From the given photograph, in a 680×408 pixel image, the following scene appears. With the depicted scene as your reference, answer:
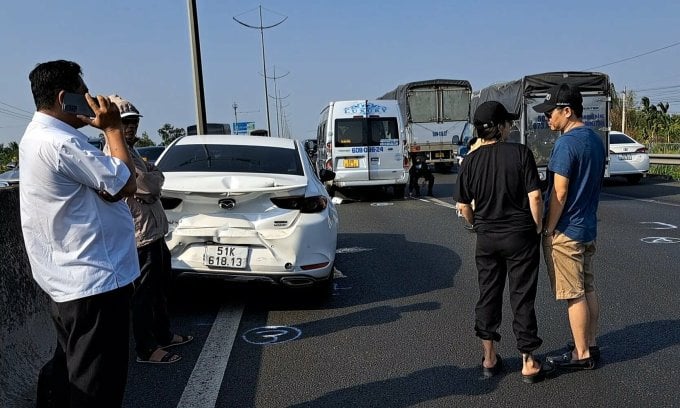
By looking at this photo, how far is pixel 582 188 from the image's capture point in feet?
12.6

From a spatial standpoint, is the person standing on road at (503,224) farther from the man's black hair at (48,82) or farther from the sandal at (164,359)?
the man's black hair at (48,82)

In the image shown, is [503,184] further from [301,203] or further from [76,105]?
[76,105]

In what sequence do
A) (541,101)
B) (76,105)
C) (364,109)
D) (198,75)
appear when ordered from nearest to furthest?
(76,105), (198,75), (364,109), (541,101)

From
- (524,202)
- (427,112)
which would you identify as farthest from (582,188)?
(427,112)

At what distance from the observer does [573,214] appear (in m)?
3.88

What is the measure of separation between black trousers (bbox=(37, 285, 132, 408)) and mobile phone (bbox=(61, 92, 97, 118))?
772mm

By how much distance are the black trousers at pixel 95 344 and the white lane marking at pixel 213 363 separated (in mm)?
867

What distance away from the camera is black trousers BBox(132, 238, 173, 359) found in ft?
13.7

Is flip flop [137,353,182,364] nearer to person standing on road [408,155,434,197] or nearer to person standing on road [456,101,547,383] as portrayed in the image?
person standing on road [456,101,547,383]

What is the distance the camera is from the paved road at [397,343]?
144 inches

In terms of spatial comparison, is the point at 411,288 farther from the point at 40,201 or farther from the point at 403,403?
the point at 40,201

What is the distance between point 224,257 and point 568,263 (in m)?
2.66

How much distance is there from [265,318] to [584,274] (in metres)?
2.60

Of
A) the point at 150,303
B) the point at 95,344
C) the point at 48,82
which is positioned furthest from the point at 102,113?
the point at 150,303
